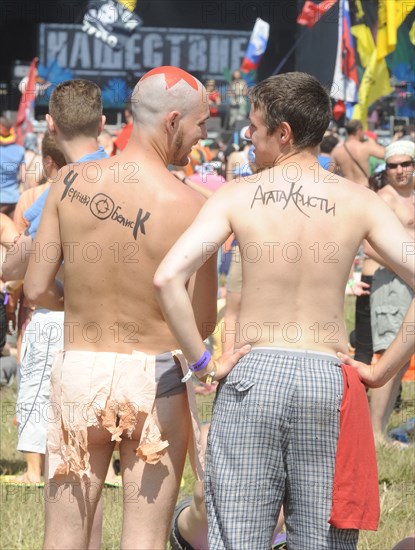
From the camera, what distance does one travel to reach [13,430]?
6156mm

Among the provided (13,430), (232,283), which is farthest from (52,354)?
(232,283)

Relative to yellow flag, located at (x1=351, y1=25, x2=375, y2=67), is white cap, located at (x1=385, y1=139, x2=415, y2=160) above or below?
above

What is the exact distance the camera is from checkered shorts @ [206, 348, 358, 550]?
2.60 metres

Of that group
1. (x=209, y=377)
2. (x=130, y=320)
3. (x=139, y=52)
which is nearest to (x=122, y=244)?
(x=130, y=320)

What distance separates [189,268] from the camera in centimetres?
Result: 262

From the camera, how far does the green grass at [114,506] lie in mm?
4312

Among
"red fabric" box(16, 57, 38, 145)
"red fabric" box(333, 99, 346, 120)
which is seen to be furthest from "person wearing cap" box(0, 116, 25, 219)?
"red fabric" box(16, 57, 38, 145)

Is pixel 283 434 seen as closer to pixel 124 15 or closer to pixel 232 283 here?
pixel 232 283

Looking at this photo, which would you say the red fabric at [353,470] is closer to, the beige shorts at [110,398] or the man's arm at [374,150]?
the beige shorts at [110,398]

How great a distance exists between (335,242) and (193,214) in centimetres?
49

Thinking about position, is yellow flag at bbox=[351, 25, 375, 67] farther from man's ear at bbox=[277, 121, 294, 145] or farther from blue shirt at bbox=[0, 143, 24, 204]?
man's ear at bbox=[277, 121, 294, 145]

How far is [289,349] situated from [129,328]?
0.56 m

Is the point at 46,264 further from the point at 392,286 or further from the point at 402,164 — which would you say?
the point at 402,164

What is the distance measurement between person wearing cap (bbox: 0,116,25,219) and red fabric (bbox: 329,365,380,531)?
822cm
